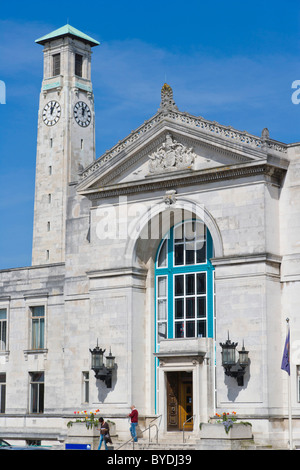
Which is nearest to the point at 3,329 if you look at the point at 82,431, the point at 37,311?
the point at 37,311

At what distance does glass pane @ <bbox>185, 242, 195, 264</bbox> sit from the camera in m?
36.3

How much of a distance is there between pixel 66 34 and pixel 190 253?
3218 centimetres

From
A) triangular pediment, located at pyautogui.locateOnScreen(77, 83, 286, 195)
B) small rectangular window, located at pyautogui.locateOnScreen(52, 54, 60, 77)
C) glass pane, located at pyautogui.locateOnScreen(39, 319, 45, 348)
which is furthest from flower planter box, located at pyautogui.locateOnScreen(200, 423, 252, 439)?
small rectangular window, located at pyautogui.locateOnScreen(52, 54, 60, 77)

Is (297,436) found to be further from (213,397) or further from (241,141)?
(241,141)

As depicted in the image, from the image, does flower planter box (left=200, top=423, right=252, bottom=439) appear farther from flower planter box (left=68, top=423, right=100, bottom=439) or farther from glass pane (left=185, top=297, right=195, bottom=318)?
glass pane (left=185, top=297, right=195, bottom=318)

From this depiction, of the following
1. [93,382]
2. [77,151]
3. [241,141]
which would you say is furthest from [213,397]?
[77,151]

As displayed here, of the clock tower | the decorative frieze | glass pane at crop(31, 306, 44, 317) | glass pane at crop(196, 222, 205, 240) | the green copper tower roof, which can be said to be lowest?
glass pane at crop(31, 306, 44, 317)

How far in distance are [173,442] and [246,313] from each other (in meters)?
6.04

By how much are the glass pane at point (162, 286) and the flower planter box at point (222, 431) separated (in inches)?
295

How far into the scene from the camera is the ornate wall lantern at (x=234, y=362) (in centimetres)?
3241

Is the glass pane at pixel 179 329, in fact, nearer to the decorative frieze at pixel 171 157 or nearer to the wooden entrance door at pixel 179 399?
the wooden entrance door at pixel 179 399

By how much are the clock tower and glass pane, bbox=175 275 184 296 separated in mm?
25061

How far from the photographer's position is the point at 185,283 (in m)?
36.3

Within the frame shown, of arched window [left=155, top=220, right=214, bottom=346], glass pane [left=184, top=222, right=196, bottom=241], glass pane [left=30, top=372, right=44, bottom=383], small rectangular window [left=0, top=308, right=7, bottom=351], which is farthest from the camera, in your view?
small rectangular window [left=0, top=308, right=7, bottom=351]
